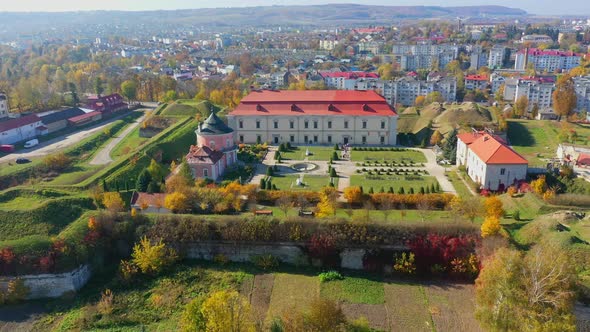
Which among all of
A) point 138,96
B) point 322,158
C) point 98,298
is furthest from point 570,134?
point 138,96

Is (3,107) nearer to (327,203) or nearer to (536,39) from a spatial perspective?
(327,203)

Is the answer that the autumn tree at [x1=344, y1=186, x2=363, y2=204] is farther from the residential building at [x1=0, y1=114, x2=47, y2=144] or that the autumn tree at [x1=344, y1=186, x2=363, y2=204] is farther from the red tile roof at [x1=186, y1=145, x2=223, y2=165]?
the residential building at [x1=0, y1=114, x2=47, y2=144]

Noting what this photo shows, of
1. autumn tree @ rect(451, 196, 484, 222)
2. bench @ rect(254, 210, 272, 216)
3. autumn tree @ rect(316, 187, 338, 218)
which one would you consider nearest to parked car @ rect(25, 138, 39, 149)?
bench @ rect(254, 210, 272, 216)

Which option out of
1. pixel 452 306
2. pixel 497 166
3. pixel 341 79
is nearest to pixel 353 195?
pixel 452 306

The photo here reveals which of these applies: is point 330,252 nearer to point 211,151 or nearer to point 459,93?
point 211,151

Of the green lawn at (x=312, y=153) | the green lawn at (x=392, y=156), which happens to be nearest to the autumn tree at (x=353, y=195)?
the green lawn at (x=392, y=156)
